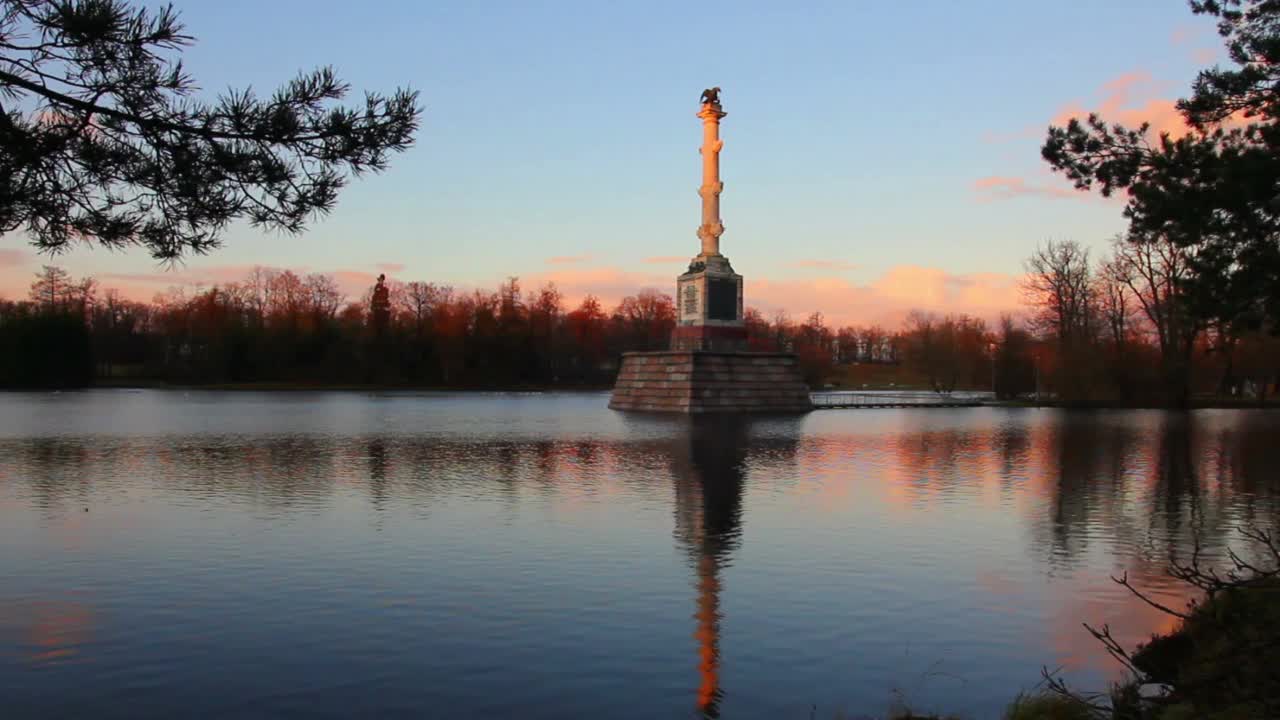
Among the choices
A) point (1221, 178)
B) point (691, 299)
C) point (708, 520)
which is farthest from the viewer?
point (691, 299)

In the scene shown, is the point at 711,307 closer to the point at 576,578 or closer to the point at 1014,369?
the point at 1014,369

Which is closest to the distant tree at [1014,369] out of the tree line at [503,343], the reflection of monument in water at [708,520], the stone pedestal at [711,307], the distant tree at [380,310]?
the tree line at [503,343]

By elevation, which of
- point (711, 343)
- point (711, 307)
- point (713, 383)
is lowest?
point (713, 383)

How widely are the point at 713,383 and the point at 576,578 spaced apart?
3958cm

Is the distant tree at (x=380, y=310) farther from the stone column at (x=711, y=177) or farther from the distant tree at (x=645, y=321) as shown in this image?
the stone column at (x=711, y=177)

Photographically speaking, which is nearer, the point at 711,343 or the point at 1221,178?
the point at 1221,178

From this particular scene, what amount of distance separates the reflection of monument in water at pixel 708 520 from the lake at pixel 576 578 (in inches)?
2.6

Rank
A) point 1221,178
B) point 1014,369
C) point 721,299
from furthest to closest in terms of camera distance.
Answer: point 1014,369, point 721,299, point 1221,178

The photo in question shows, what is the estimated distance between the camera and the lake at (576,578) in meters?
7.35

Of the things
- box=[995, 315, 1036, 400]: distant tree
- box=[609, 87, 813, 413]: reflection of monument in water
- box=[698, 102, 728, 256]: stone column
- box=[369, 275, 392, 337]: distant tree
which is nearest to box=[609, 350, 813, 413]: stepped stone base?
box=[609, 87, 813, 413]: reflection of monument in water

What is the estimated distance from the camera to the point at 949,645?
8.56 meters

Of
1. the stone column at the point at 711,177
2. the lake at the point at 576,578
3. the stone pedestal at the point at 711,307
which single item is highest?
the stone column at the point at 711,177

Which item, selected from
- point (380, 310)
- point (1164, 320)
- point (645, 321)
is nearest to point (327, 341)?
point (380, 310)

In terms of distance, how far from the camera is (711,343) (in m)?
51.0
